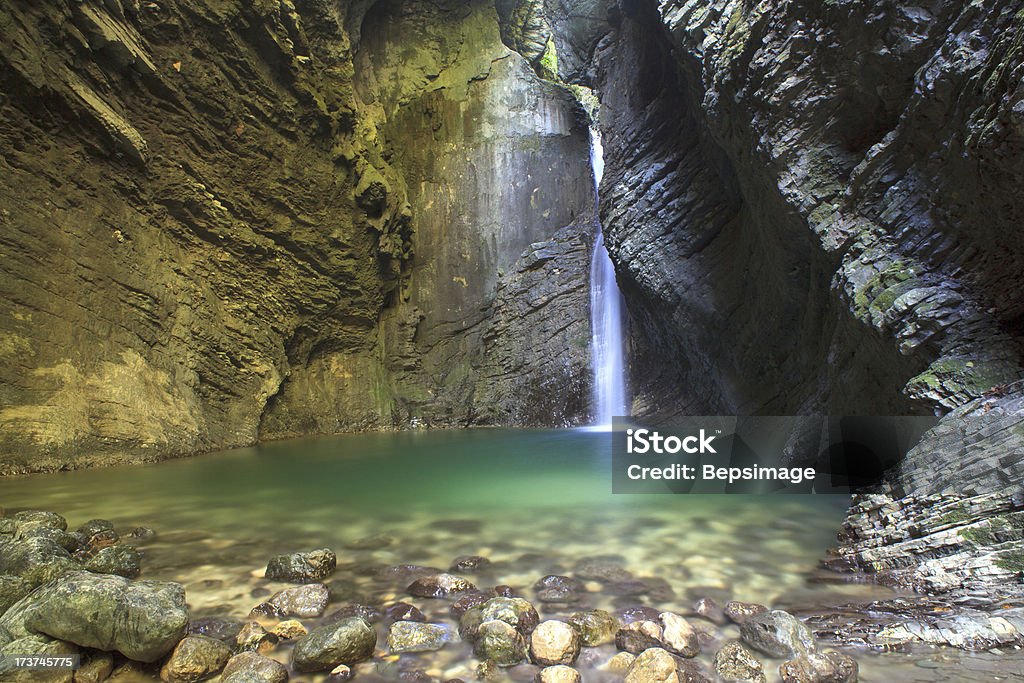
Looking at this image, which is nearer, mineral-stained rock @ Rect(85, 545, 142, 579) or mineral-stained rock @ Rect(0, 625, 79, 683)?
mineral-stained rock @ Rect(0, 625, 79, 683)

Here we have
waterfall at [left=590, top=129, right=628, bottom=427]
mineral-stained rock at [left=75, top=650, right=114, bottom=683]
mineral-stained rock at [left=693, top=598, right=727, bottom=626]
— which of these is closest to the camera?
mineral-stained rock at [left=75, top=650, right=114, bottom=683]

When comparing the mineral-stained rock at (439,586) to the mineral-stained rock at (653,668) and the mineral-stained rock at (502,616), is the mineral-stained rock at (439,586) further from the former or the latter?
the mineral-stained rock at (653,668)

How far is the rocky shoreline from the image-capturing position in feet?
7.08

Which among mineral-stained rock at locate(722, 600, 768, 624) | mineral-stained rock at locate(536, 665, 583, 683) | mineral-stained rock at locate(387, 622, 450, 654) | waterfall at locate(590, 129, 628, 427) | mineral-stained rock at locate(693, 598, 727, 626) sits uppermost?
waterfall at locate(590, 129, 628, 427)

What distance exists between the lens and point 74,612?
2.26 metres

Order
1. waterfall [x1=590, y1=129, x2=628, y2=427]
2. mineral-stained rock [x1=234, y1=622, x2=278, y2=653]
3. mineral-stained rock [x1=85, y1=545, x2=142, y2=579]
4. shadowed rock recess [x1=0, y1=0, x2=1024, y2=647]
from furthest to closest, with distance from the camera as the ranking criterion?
waterfall [x1=590, y1=129, x2=628, y2=427] < shadowed rock recess [x1=0, y1=0, x2=1024, y2=647] < mineral-stained rock [x1=85, y1=545, x2=142, y2=579] < mineral-stained rock [x1=234, y1=622, x2=278, y2=653]

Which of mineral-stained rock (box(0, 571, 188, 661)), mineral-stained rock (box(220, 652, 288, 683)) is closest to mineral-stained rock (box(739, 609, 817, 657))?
mineral-stained rock (box(220, 652, 288, 683))

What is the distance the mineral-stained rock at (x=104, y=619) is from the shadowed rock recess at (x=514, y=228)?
3026mm

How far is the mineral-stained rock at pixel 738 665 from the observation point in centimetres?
211

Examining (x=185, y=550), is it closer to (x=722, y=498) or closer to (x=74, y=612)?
(x=74, y=612)

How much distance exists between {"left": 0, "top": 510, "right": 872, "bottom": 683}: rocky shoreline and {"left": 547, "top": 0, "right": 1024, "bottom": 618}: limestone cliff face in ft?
3.84

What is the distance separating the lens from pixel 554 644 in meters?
2.29

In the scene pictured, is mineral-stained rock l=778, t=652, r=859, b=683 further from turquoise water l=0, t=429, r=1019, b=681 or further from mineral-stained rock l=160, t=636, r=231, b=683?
mineral-stained rock l=160, t=636, r=231, b=683

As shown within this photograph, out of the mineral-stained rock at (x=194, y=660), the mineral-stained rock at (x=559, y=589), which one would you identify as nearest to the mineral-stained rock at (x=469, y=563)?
the mineral-stained rock at (x=559, y=589)
